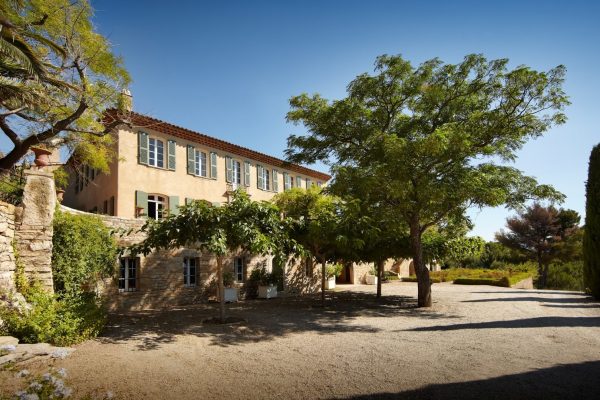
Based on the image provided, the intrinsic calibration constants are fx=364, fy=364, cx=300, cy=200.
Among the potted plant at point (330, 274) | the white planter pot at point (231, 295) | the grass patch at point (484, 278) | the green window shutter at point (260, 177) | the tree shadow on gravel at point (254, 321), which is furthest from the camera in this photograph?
the green window shutter at point (260, 177)

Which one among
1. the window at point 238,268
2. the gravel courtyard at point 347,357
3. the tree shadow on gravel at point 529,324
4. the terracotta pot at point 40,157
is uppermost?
the terracotta pot at point 40,157

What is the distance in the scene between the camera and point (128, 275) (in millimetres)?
12688

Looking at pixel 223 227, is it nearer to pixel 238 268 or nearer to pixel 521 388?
pixel 521 388

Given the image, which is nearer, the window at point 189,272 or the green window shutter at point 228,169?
the window at point 189,272

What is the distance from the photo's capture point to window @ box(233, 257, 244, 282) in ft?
52.7

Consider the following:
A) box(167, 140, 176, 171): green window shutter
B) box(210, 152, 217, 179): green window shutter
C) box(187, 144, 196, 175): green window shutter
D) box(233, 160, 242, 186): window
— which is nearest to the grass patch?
box(233, 160, 242, 186): window

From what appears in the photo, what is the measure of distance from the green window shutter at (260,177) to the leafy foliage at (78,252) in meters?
11.6

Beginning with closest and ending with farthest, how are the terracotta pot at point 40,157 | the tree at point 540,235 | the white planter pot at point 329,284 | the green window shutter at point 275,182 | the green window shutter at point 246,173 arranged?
the terracotta pot at point 40,157
the white planter pot at point 329,284
the green window shutter at point 246,173
the green window shutter at point 275,182
the tree at point 540,235

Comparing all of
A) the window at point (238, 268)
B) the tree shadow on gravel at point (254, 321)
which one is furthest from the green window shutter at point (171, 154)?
the tree shadow on gravel at point (254, 321)

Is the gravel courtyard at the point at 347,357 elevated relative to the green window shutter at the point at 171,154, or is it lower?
lower

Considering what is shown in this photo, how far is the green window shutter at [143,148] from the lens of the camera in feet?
53.1

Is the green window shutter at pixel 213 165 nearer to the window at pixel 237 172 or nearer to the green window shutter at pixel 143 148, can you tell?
the window at pixel 237 172

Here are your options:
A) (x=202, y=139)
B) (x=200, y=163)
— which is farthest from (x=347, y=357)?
(x=202, y=139)

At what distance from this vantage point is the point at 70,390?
4781mm
